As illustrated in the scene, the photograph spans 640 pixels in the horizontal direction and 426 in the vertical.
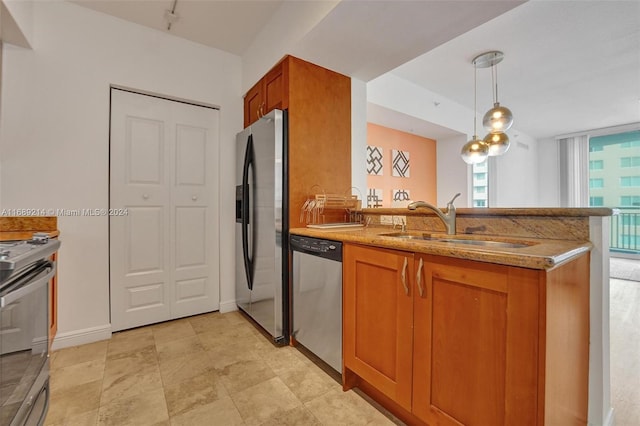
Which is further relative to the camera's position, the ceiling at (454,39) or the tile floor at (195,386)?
the ceiling at (454,39)

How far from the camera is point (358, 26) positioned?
1820 mm

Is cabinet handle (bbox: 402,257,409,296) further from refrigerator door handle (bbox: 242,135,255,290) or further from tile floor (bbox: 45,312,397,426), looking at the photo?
refrigerator door handle (bbox: 242,135,255,290)

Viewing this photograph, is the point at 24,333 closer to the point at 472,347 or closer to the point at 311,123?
the point at 472,347

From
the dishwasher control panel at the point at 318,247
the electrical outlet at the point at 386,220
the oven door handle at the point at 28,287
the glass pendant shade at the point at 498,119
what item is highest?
Result: the glass pendant shade at the point at 498,119

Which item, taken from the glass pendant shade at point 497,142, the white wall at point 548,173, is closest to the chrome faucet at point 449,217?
the glass pendant shade at point 497,142

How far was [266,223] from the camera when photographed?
2252 millimetres

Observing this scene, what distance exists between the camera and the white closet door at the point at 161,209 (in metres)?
A: 2.43

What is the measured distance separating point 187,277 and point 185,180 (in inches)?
36.7

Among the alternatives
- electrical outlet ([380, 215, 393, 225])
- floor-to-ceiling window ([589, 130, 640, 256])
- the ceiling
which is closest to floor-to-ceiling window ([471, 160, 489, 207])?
the ceiling

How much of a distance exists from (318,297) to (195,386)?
878 mm

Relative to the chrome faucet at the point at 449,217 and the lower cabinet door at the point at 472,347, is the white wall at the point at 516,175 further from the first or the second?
the lower cabinet door at the point at 472,347

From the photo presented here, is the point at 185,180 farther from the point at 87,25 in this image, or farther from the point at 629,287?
the point at 629,287

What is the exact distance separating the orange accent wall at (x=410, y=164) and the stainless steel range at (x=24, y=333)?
3546 millimetres

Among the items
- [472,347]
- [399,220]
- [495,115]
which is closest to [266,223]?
[399,220]
